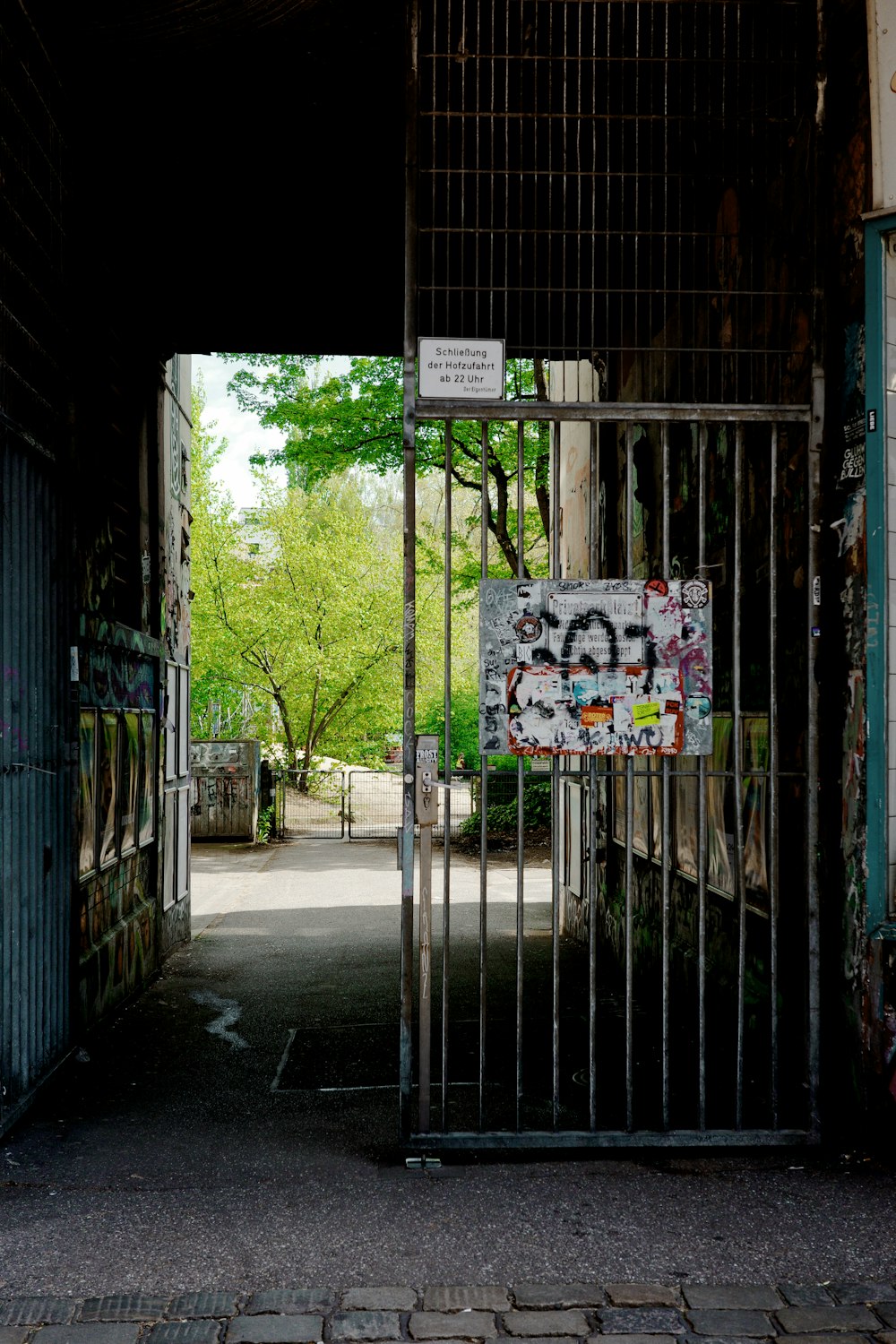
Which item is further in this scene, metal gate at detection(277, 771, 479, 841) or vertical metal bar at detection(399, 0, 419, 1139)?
metal gate at detection(277, 771, 479, 841)

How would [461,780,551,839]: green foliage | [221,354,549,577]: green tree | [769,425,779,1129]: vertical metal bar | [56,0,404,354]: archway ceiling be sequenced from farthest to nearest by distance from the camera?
1. [461,780,551,839]: green foliage
2. [221,354,549,577]: green tree
3. [56,0,404,354]: archway ceiling
4. [769,425,779,1129]: vertical metal bar

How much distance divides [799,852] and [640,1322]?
8.35ft

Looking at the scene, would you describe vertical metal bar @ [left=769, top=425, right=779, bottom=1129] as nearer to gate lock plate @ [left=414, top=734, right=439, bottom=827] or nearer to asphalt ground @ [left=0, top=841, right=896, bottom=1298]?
asphalt ground @ [left=0, top=841, right=896, bottom=1298]

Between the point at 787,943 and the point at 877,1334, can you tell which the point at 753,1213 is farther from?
the point at 787,943

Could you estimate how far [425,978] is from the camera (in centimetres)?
497

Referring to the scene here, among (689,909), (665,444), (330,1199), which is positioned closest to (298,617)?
(689,909)

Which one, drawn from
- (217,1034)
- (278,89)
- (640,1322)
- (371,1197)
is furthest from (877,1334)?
(278,89)

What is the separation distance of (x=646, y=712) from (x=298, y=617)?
1984 cm

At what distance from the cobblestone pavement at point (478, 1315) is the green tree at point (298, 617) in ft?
68.0

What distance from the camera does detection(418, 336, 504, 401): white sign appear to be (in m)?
5.00

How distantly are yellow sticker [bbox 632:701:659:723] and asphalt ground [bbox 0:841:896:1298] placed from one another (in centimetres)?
190

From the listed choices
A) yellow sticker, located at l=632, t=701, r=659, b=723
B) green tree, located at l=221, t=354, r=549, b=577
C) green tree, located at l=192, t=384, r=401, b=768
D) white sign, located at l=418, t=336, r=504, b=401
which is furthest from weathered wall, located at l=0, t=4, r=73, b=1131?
green tree, located at l=192, t=384, r=401, b=768

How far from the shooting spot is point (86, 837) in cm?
700

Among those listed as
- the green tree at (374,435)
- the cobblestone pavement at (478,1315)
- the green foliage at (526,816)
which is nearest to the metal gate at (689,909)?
the cobblestone pavement at (478,1315)
